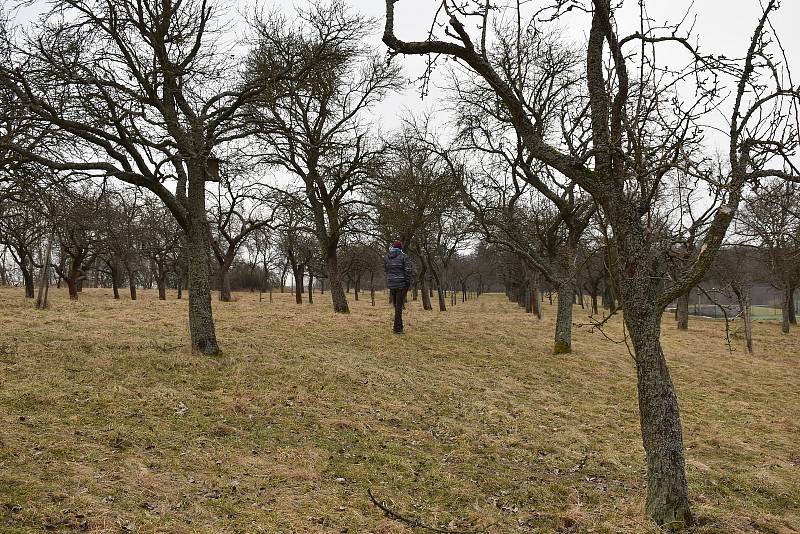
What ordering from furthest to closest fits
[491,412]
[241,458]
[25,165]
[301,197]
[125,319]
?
[301,197], [125,319], [25,165], [491,412], [241,458]

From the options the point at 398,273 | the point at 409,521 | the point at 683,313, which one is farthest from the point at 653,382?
the point at 683,313

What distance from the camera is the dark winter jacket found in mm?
13375

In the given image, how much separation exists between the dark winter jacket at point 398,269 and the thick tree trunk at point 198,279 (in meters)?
5.26

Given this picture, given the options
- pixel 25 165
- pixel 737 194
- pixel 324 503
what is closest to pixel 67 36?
pixel 25 165

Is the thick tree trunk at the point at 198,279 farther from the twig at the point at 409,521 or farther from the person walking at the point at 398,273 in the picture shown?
the twig at the point at 409,521

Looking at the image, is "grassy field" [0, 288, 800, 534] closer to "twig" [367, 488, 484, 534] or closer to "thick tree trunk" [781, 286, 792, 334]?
"twig" [367, 488, 484, 534]

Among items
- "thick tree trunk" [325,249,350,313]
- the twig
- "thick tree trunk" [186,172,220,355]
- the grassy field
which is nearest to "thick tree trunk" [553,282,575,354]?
the grassy field

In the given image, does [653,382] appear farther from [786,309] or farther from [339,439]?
[786,309]

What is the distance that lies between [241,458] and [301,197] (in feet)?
49.4

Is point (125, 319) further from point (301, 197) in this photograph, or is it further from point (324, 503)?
point (324, 503)

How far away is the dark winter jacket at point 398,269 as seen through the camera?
13.4 metres

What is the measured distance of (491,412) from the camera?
804 cm

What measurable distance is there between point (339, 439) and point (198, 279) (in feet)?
15.3

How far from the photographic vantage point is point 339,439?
627 cm
